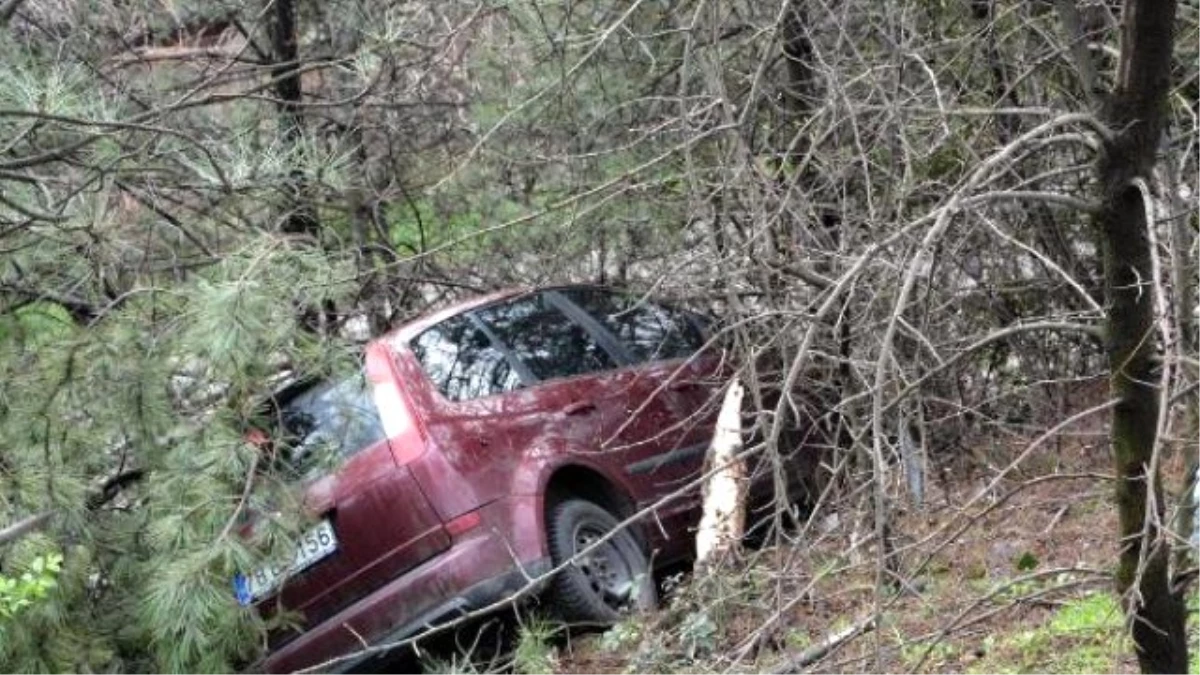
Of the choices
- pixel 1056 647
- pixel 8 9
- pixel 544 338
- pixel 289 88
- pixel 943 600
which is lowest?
pixel 1056 647

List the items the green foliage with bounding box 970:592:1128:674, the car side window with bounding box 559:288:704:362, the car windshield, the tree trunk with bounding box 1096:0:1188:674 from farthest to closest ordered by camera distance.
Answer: the car side window with bounding box 559:288:704:362 → the car windshield → the green foliage with bounding box 970:592:1128:674 → the tree trunk with bounding box 1096:0:1188:674

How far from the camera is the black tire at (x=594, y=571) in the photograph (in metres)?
6.97

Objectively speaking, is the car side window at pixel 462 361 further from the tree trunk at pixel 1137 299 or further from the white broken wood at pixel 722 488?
the tree trunk at pixel 1137 299

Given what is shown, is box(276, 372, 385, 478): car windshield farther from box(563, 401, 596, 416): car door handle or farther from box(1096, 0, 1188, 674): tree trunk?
box(1096, 0, 1188, 674): tree trunk

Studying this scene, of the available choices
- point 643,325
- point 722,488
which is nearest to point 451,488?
point 722,488

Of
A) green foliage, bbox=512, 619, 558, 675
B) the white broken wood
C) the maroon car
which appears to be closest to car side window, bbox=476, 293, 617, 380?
the maroon car

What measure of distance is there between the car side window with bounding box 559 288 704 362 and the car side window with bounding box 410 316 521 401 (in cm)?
83

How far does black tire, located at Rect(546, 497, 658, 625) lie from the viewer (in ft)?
22.9

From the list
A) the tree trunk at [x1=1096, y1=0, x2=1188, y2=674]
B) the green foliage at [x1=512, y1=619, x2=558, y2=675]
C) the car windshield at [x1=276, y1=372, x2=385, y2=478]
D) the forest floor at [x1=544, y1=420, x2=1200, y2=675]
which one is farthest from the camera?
the car windshield at [x1=276, y1=372, x2=385, y2=478]

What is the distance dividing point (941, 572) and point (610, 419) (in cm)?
175

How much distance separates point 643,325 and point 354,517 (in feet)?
6.99

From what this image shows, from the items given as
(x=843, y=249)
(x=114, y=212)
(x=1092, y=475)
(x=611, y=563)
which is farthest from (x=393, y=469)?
(x=1092, y=475)

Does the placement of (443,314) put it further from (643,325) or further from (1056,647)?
(1056,647)

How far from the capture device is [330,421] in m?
6.92
